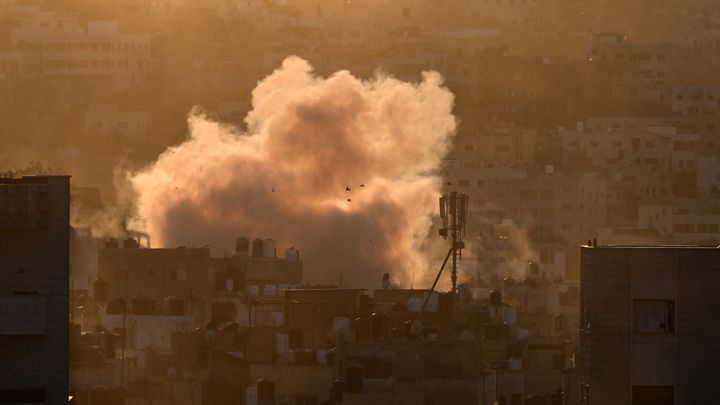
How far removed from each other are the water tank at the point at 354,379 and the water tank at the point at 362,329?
5.13 m

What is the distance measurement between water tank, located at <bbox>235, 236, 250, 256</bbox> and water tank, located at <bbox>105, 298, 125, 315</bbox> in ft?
29.3

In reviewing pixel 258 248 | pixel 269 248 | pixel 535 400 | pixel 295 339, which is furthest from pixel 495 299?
pixel 535 400

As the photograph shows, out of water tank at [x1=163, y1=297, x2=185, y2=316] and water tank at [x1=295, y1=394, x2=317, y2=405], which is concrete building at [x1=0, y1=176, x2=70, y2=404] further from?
water tank at [x1=163, y1=297, x2=185, y2=316]

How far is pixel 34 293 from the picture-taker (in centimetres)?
3262

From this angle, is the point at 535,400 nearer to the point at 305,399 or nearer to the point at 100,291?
the point at 305,399

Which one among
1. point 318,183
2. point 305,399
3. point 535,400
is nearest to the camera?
point 535,400

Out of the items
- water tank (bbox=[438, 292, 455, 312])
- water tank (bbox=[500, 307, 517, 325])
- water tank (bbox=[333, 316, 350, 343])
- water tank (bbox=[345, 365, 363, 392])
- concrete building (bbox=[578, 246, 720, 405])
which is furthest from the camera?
water tank (bbox=[500, 307, 517, 325])

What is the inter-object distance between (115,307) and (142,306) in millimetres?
924

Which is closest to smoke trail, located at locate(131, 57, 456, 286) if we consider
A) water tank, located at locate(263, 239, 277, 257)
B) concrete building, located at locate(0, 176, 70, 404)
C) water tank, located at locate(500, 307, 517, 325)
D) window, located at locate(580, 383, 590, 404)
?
water tank, located at locate(263, 239, 277, 257)

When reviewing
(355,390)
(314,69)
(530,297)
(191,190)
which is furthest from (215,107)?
(355,390)

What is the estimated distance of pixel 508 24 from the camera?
6570 inches

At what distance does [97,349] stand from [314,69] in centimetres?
8367

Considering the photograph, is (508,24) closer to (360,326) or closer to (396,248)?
(396,248)

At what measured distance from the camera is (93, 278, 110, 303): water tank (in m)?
66.7
